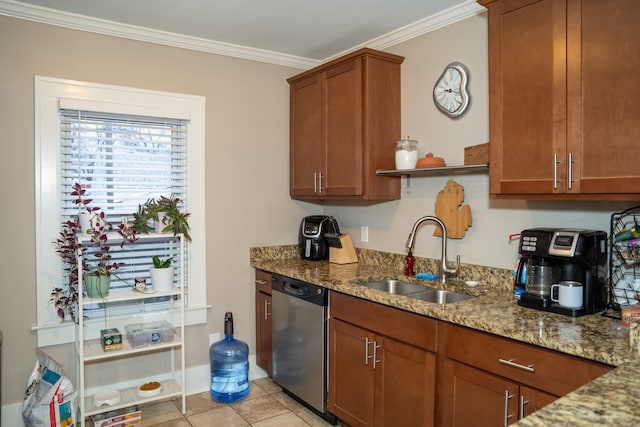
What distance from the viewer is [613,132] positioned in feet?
5.79

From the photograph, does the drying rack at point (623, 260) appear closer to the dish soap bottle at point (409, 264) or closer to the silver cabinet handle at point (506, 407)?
the silver cabinet handle at point (506, 407)

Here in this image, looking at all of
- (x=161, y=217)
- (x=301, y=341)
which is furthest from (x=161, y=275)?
(x=301, y=341)

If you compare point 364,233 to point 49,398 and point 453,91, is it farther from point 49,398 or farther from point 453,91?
point 49,398

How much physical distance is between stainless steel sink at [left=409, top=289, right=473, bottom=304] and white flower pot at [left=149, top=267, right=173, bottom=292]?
5.00 ft

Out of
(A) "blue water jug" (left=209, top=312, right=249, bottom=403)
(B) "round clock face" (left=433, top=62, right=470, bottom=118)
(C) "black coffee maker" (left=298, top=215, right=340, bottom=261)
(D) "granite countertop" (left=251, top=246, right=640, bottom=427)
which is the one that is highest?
(B) "round clock face" (left=433, top=62, right=470, bottom=118)

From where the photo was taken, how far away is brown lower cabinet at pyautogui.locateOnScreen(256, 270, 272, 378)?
11.1 ft

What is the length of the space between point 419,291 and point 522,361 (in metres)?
0.99

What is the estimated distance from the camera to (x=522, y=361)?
5.70 feet

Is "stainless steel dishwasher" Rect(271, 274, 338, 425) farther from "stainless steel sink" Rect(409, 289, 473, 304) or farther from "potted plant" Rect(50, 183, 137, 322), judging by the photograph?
"potted plant" Rect(50, 183, 137, 322)

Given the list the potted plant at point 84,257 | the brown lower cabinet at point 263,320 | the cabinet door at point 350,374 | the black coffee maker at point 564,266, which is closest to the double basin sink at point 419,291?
the cabinet door at point 350,374

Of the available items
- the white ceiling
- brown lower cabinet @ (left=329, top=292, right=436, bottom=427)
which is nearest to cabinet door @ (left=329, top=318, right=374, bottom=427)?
brown lower cabinet @ (left=329, top=292, right=436, bottom=427)

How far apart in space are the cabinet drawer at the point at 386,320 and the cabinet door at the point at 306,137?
3.41 ft

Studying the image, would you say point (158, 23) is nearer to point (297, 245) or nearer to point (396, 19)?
point (396, 19)

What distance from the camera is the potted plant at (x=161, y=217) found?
2.95 m
